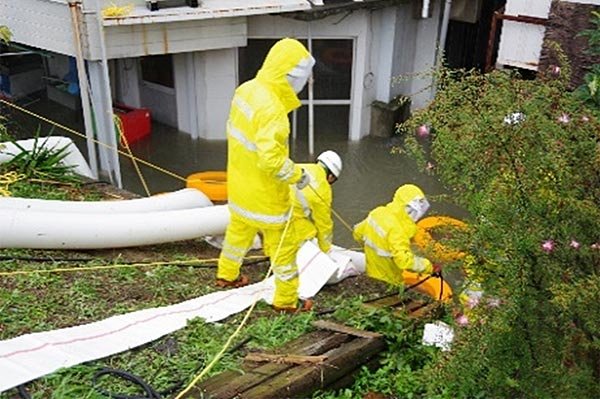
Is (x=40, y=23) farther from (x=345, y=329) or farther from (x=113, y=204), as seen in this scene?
(x=345, y=329)

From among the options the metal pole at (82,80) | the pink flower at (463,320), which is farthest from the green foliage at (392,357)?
the metal pole at (82,80)

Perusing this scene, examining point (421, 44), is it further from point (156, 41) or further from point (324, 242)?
point (324, 242)

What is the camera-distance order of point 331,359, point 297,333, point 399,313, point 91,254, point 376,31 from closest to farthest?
point 331,359 → point 297,333 → point 399,313 → point 91,254 → point 376,31

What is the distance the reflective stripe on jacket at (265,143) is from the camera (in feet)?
13.7

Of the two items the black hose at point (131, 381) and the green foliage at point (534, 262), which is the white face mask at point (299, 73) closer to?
the green foliage at point (534, 262)

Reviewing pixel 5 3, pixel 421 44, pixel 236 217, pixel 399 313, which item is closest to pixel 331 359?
pixel 399 313

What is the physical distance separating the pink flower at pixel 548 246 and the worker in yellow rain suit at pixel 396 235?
7.45ft

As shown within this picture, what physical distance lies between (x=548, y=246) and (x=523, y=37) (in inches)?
201

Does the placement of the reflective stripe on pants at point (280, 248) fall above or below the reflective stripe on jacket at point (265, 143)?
below

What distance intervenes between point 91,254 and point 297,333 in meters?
2.07

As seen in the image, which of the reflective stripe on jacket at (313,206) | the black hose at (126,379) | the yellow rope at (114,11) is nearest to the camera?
the black hose at (126,379)

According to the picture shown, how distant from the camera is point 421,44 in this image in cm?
1113

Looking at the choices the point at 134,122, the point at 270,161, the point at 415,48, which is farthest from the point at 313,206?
the point at 415,48

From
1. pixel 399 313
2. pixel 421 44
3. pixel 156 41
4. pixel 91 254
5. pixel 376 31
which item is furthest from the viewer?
pixel 421 44
